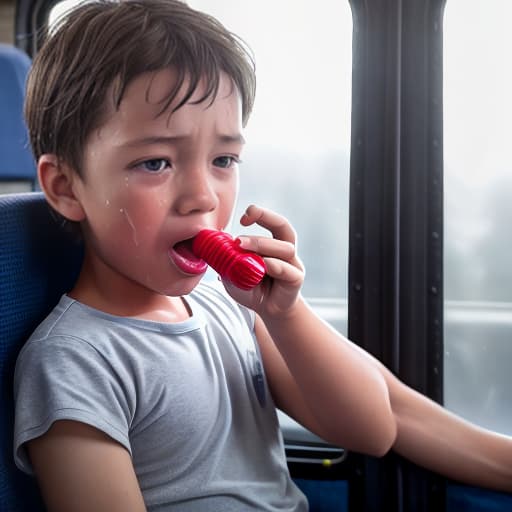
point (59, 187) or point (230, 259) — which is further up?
point (59, 187)

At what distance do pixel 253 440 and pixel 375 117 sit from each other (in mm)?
828

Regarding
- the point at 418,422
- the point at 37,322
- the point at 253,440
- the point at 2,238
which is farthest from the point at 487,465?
the point at 2,238

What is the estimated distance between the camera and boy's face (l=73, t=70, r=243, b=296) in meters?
1.00

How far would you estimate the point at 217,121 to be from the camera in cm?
103

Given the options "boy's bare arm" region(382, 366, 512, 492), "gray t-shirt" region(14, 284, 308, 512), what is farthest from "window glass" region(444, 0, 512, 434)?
"gray t-shirt" region(14, 284, 308, 512)

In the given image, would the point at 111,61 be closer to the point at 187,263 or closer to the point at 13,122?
the point at 187,263

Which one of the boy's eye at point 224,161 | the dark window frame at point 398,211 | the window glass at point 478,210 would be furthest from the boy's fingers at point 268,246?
the window glass at point 478,210

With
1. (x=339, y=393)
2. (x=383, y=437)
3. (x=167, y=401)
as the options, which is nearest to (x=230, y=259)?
(x=167, y=401)

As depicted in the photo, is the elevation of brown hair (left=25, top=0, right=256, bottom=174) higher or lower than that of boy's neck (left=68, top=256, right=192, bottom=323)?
higher

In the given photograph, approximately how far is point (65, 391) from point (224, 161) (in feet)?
1.47

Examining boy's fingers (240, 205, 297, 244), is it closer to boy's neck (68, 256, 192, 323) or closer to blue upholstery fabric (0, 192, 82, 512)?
boy's neck (68, 256, 192, 323)

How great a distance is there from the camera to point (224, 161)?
109cm

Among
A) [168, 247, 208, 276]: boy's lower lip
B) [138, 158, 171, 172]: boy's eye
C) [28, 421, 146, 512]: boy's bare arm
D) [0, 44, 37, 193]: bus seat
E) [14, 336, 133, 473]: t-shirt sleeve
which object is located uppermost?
[0, 44, 37, 193]: bus seat

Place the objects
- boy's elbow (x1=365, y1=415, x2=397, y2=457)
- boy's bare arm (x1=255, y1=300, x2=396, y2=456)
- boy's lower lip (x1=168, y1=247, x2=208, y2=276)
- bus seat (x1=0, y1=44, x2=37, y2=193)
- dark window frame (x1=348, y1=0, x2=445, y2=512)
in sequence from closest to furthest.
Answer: boy's lower lip (x1=168, y1=247, x2=208, y2=276)
boy's bare arm (x1=255, y1=300, x2=396, y2=456)
boy's elbow (x1=365, y1=415, x2=397, y2=457)
dark window frame (x1=348, y1=0, x2=445, y2=512)
bus seat (x1=0, y1=44, x2=37, y2=193)
